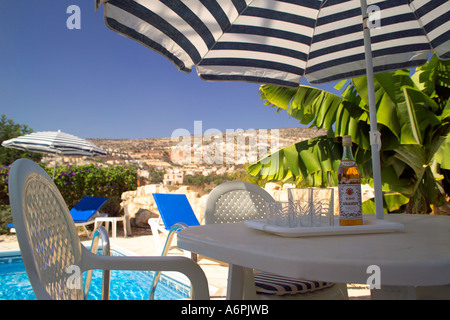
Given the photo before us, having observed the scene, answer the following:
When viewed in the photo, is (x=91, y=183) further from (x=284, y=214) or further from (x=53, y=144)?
(x=284, y=214)

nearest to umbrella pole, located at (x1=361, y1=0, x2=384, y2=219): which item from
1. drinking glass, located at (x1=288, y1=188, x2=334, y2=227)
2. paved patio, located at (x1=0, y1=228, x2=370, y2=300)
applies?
drinking glass, located at (x1=288, y1=188, x2=334, y2=227)

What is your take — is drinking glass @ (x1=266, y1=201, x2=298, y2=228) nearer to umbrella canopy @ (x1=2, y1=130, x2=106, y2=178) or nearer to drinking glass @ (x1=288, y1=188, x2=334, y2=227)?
drinking glass @ (x1=288, y1=188, x2=334, y2=227)

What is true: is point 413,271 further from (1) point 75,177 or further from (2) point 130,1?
(1) point 75,177

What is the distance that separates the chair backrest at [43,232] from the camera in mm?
736

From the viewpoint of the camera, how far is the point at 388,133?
399 centimetres

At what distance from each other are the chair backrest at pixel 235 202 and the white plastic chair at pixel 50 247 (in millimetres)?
1061

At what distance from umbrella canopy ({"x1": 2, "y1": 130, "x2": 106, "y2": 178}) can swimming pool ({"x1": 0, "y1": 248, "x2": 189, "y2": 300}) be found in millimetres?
3220

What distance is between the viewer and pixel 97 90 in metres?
27.7

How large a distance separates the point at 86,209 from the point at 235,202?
20.3ft

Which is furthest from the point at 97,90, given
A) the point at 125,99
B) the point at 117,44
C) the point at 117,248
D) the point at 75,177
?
the point at 117,248

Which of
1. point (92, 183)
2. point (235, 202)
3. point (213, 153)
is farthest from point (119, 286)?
point (213, 153)

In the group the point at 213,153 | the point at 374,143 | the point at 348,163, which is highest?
the point at 213,153

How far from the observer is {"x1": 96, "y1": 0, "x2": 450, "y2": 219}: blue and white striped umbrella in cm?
192

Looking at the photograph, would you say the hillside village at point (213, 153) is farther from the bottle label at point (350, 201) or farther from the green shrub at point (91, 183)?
the bottle label at point (350, 201)
